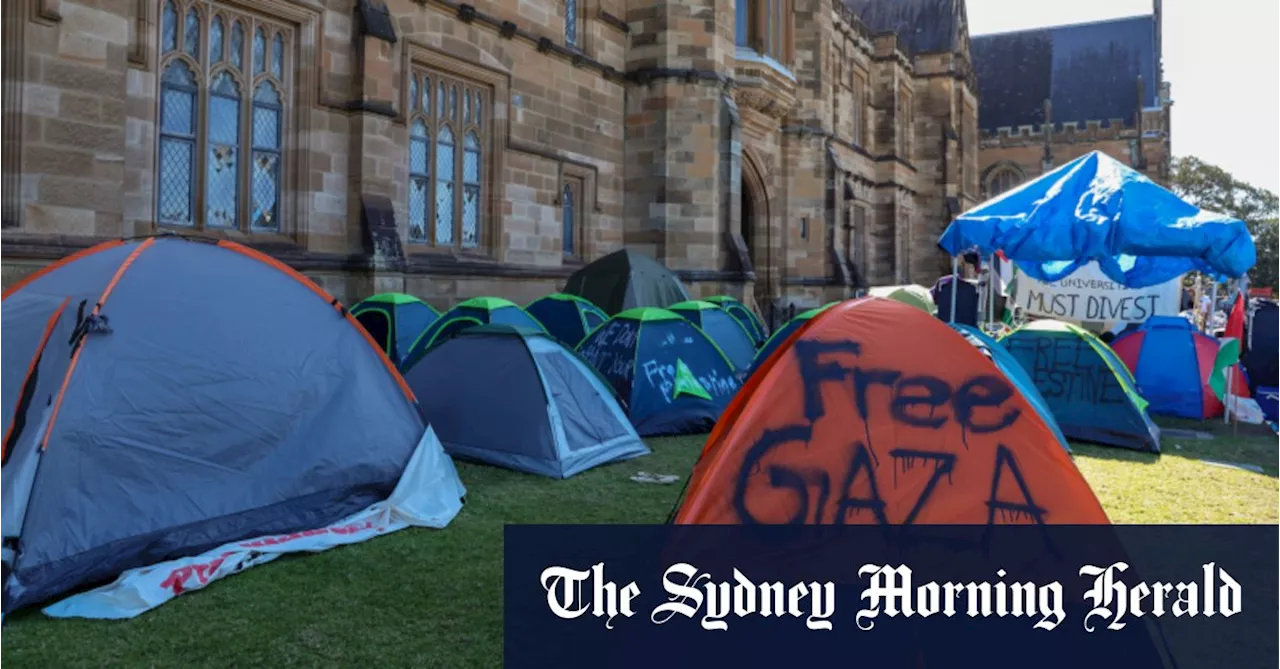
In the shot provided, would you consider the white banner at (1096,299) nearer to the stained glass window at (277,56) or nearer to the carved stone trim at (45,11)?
the stained glass window at (277,56)

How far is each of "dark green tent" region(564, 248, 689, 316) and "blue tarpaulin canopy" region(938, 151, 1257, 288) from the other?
4.27 meters

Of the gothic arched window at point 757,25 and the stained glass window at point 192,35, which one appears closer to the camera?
the stained glass window at point 192,35

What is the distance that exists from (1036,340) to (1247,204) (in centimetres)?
5063

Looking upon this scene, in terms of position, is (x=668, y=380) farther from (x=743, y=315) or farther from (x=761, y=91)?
(x=761, y=91)

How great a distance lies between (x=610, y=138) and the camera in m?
16.1

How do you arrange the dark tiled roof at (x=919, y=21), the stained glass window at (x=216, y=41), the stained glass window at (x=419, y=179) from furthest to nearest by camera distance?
1. the dark tiled roof at (x=919, y=21)
2. the stained glass window at (x=419, y=179)
3. the stained glass window at (x=216, y=41)

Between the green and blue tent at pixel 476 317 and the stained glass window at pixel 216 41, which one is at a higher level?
the stained glass window at pixel 216 41

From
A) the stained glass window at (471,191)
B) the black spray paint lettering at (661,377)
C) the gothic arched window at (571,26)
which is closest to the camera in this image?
the black spray paint lettering at (661,377)

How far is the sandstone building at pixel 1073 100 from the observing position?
155 ft

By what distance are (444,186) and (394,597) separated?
9474 mm

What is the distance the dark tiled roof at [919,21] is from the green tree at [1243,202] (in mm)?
21126

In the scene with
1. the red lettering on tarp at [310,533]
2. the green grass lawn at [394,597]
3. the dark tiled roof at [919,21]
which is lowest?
the green grass lawn at [394,597]

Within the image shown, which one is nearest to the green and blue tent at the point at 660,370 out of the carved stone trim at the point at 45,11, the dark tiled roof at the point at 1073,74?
the carved stone trim at the point at 45,11

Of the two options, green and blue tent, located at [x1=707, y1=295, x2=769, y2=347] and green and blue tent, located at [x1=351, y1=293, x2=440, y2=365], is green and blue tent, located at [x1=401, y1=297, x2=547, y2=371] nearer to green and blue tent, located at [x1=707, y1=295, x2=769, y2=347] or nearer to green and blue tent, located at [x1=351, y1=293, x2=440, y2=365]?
green and blue tent, located at [x1=351, y1=293, x2=440, y2=365]
